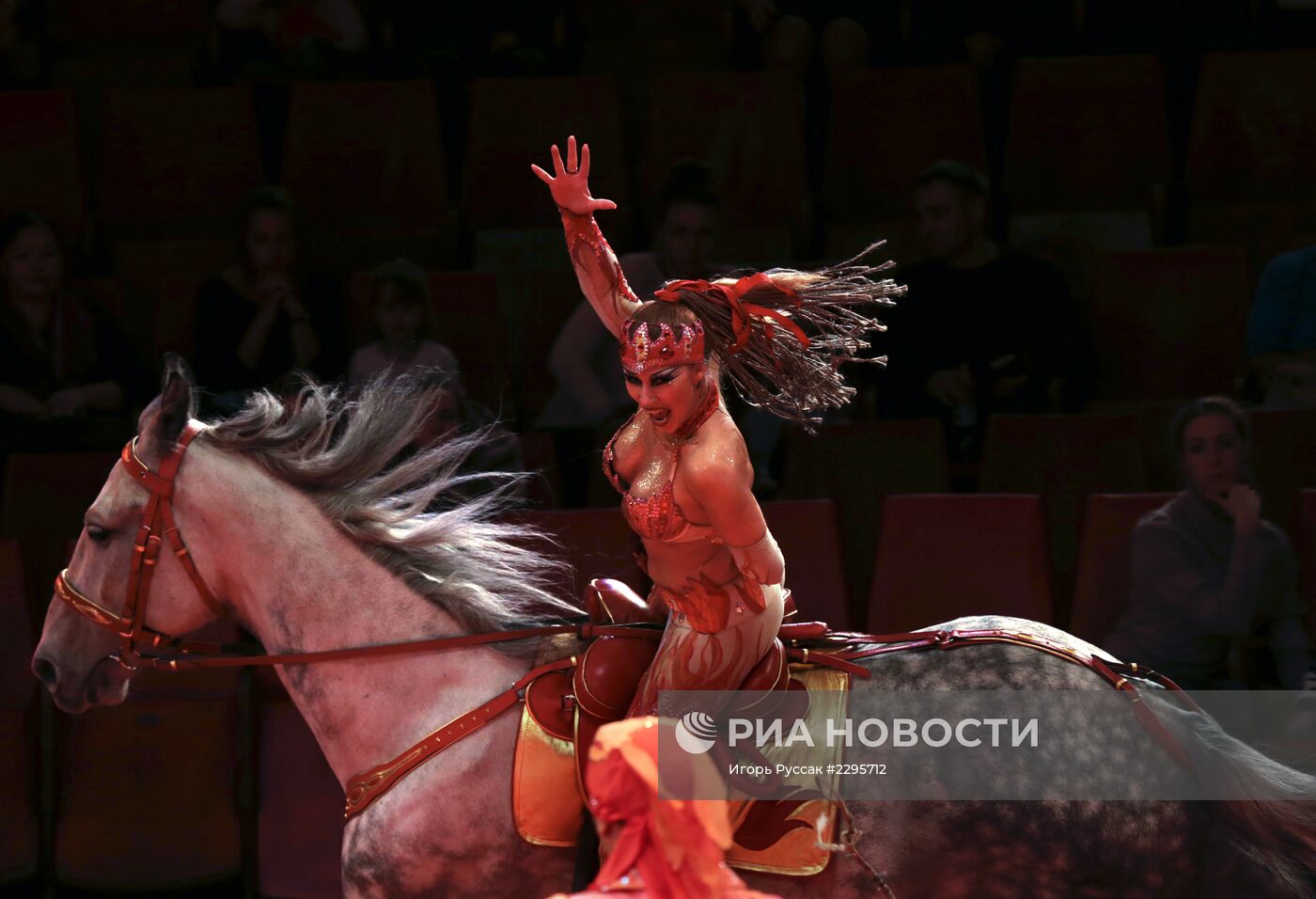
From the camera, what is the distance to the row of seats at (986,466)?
459 cm

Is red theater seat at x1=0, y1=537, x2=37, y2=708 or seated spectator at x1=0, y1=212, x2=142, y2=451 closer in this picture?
red theater seat at x1=0, y1=537, x2=37, y2=708

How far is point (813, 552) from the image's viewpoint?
14.0ft

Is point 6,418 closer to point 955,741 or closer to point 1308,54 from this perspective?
point 955,741

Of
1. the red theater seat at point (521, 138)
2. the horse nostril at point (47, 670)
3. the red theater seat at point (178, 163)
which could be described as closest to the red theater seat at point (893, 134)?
the red theater seat at point (521, 138)

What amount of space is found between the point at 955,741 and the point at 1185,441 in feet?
5.69

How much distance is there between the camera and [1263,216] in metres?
5.79

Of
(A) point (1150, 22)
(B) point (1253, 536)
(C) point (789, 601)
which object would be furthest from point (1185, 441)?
(A) point (1150, 22)

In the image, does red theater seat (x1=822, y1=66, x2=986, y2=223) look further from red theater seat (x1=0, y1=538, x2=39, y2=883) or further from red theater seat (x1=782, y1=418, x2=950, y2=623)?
red theater seat (x1=0, y1=538, x2=39, y2=883)

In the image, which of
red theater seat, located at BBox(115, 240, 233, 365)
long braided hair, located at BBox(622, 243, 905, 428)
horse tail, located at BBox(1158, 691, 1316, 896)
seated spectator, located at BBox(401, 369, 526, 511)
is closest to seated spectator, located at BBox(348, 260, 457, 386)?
seated spectator, located at BBox(401, 369, 526, 511)

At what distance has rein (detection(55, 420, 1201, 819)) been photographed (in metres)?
2.83

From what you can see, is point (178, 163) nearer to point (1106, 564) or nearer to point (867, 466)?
point (867, 466)

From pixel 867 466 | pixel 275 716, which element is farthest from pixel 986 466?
pixel 275 716

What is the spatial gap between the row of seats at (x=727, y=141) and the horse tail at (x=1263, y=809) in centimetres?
356

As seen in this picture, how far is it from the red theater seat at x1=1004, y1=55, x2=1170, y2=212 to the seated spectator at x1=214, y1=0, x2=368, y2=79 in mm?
2759
